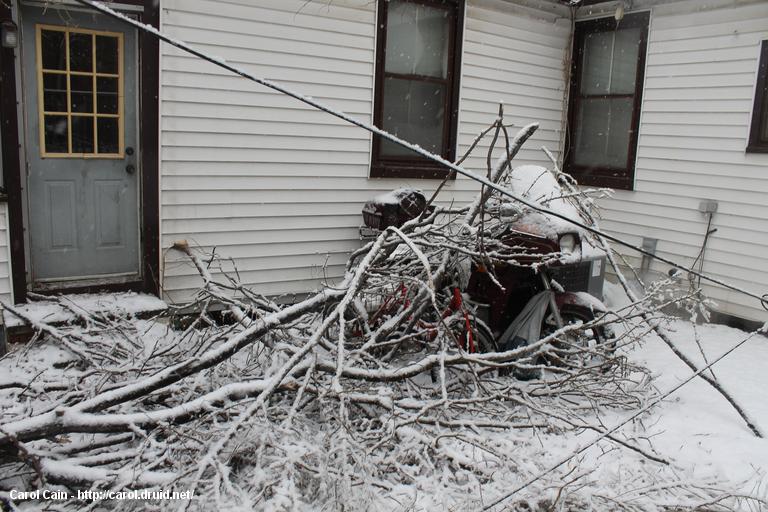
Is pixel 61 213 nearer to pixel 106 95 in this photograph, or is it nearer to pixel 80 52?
pixel 106 95

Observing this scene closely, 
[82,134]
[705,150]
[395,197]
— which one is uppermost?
[705,150]

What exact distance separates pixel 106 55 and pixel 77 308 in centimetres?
219

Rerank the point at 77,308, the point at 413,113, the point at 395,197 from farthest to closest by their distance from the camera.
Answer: the point at 413,113 < the point at 395,197 < the point at 77,308

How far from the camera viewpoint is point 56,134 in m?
5.46

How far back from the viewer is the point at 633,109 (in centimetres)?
772

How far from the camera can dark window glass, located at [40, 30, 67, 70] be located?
531 cm

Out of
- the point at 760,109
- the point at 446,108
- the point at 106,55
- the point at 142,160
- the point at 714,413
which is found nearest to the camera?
the point at 714,413

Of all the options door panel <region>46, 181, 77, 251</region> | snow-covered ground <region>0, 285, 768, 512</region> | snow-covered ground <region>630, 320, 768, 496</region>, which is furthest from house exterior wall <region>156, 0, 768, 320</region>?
snow-covered ground <region>0, 285, 768, 512</region>

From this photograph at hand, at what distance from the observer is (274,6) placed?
6047 mm

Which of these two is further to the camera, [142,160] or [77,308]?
[142,160]

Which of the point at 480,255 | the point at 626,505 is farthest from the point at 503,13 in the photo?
the point at 626,505

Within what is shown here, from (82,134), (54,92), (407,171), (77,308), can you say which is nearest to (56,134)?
(82,134)

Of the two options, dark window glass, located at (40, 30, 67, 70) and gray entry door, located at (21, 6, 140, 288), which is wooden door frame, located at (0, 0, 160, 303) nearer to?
gray entry door, located at (21, 6, 140, 288)

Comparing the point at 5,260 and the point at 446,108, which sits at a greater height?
the point at 446,108
